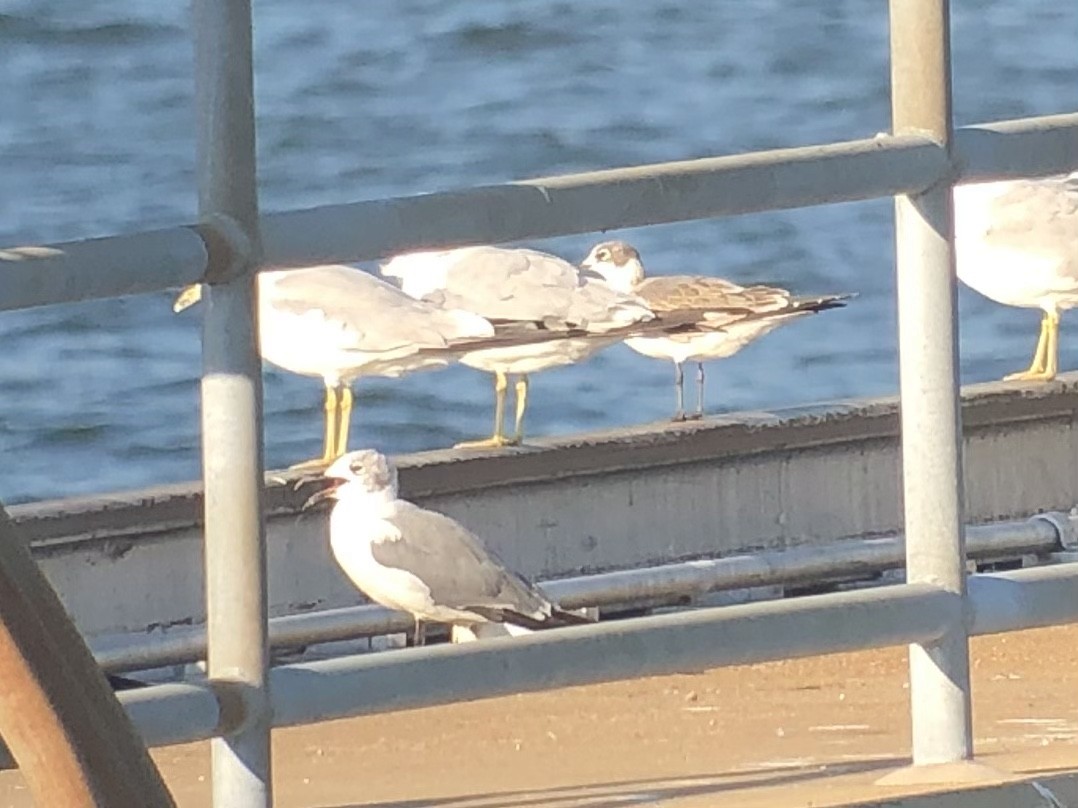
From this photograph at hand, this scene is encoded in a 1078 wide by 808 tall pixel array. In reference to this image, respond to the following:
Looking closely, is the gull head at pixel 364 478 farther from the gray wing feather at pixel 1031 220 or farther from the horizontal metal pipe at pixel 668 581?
the gray wing feather at pixel 1031 220

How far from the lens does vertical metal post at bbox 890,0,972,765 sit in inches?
101

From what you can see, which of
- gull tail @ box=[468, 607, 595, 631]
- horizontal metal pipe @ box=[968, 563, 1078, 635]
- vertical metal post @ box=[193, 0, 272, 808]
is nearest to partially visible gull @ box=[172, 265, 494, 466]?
gull tail @ box=[468, 607, 595, 631]

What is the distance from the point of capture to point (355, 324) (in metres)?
7.00

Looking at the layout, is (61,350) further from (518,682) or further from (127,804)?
(127,804)

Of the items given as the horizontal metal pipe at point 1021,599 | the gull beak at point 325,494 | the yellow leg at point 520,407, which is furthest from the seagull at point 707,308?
the horizontal metal pipe at point 1021,599

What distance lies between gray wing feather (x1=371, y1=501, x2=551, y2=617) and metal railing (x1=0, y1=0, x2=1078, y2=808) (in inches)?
100

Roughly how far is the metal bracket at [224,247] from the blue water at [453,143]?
9518mm

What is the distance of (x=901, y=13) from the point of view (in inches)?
101

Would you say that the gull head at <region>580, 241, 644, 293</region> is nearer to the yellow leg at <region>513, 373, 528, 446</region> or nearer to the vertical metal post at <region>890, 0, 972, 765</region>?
the yellow leg at <region>513, 373, 528, 446</region>

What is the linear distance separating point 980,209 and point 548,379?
5.72 meters

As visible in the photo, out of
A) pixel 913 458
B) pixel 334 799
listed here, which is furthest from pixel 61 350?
pixel 913 458

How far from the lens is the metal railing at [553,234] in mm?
2258

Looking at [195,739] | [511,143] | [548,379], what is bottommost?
→ [195,739]

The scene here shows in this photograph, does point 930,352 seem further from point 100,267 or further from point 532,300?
point 532,300
